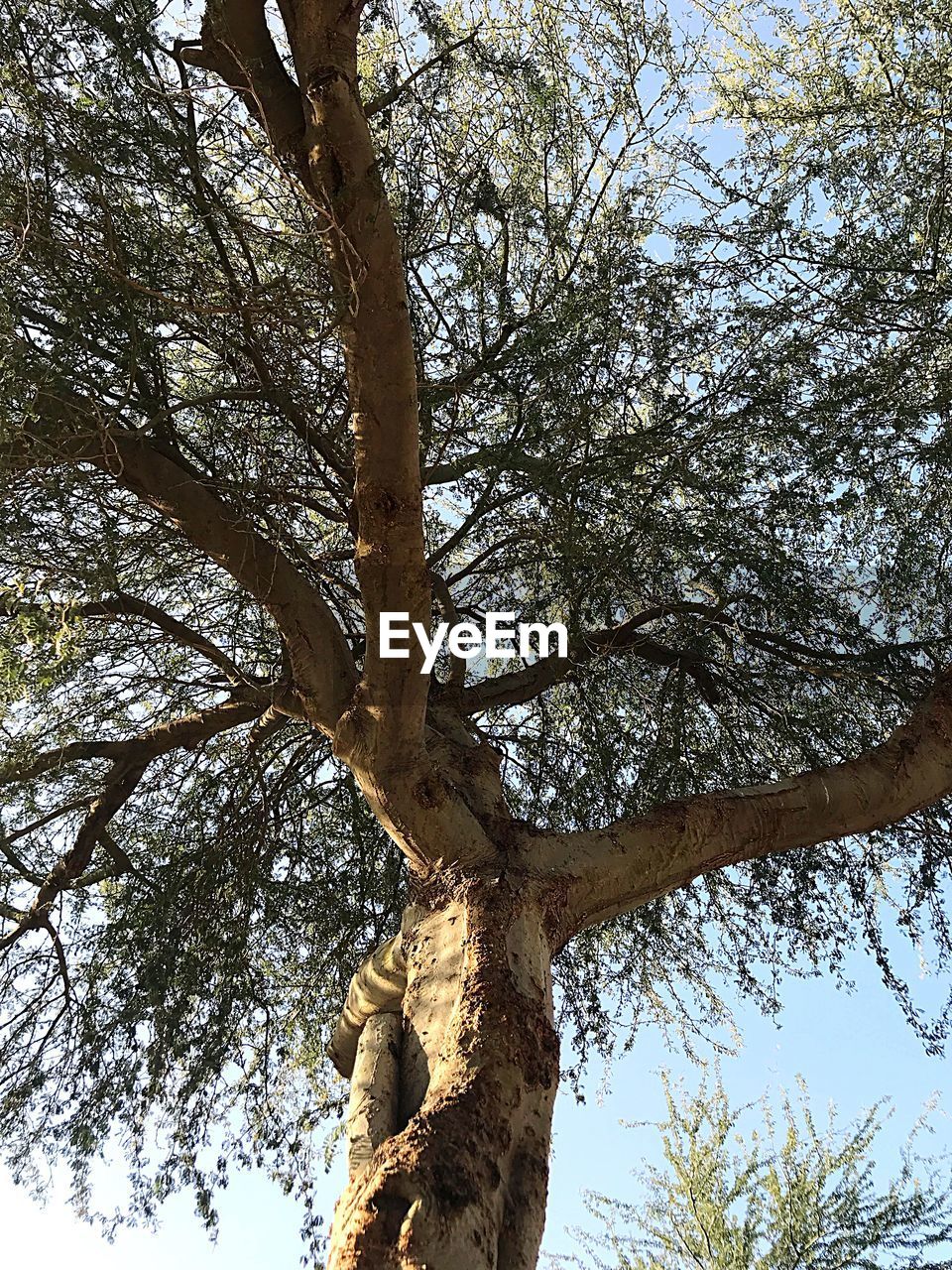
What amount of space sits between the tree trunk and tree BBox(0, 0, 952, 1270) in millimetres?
16

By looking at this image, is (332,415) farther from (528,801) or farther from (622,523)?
(528,801)

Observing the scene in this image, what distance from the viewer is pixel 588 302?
17.0ft

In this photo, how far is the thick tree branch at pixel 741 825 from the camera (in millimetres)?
4727

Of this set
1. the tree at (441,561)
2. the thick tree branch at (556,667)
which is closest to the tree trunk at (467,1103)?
the tree at (441,561)

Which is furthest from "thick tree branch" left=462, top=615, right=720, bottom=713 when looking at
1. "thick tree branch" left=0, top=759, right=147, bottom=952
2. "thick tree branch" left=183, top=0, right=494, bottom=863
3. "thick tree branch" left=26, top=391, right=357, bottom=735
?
"thick tree branch" left=0, top=759, right=147, bottom=952

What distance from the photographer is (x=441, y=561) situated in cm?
688

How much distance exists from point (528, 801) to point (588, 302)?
3.51 m

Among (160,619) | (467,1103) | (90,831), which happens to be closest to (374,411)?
(160,619)

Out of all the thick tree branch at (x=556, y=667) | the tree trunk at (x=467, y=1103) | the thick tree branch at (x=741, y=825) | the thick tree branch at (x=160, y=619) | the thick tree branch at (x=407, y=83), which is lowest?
the tree trunk at (x=467, y=1103)

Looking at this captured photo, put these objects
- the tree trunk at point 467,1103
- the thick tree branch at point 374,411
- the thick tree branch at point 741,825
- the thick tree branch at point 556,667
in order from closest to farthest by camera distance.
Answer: the tree trunk at point 467,1103 → the thick tree branch at point 374,411 → the thick tree branch at point 741,825 → the thick tree branch at point 556,667

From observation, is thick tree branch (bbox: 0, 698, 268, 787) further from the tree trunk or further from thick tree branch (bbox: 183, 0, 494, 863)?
the tree trunk

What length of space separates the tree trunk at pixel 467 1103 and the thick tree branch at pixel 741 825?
418 millimetres

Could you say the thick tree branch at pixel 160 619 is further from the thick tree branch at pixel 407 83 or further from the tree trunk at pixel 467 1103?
the thick tree branch at pixel 407 83

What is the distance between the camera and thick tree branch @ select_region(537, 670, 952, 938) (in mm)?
4727
